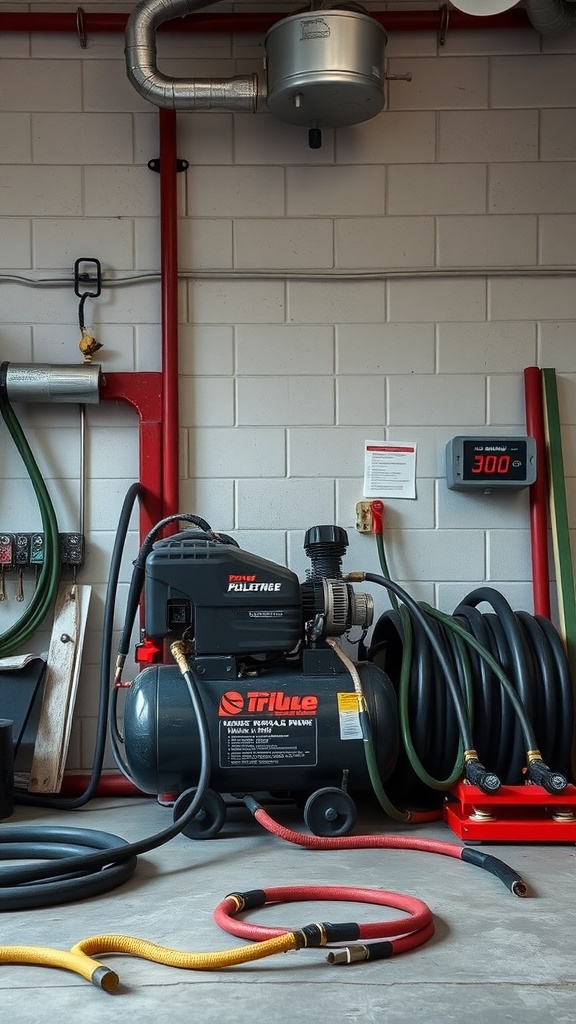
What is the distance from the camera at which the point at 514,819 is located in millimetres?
2828

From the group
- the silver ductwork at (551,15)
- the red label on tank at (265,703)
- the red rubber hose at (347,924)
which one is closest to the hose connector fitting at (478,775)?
the red label on tank at (265,703)

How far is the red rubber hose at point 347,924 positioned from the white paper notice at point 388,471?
67.0 inches

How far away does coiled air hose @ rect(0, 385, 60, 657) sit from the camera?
350 centimetres

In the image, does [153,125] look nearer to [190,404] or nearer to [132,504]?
[190,404]

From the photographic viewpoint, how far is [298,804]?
3021 millimetres

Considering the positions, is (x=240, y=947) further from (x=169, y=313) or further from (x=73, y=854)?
(x=169, y=313)

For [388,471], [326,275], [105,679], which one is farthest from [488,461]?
[105,679]

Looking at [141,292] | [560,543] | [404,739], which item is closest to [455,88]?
[141,292]

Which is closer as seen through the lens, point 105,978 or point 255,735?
point 105,978

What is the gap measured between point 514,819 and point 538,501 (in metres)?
1.26

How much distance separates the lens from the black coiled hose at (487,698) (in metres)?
2.96

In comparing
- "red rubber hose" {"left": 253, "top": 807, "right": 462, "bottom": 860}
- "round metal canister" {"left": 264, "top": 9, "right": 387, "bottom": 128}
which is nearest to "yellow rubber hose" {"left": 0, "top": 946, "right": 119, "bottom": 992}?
"red rubber hose" {"left": 253, "top": 807, "right": 462, "bottom": 860}

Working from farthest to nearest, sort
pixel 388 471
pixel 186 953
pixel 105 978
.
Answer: pixel 388 471, pixel 186 953, pixel 105 978

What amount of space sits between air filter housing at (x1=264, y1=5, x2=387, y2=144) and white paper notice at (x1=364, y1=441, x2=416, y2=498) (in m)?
1.23
